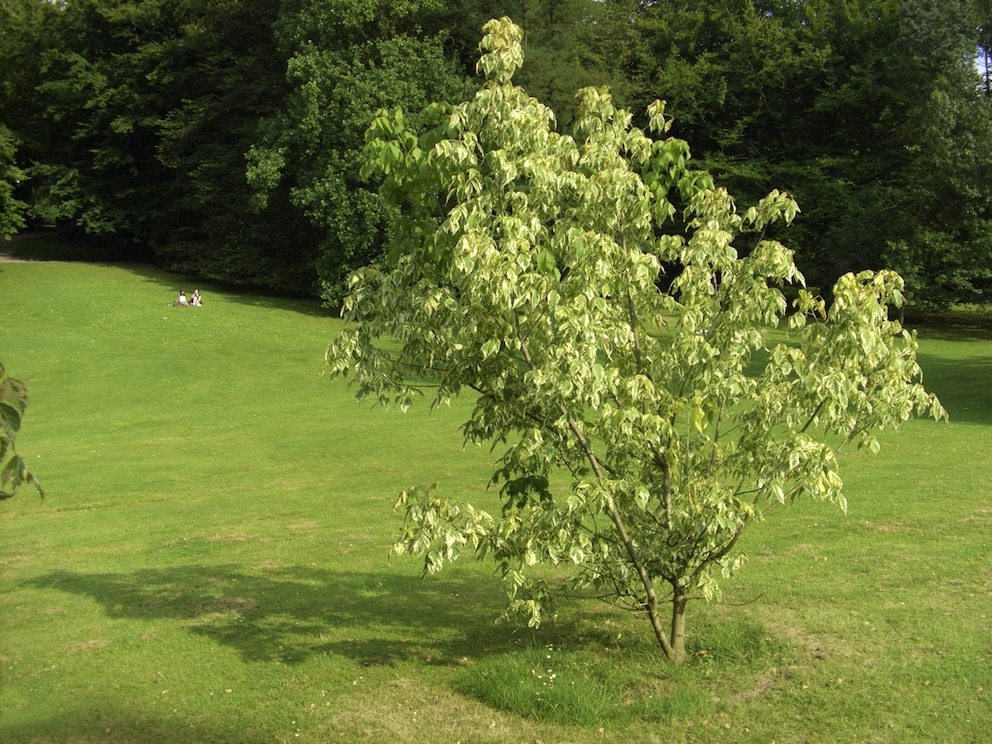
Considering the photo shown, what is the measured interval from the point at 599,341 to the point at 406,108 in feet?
128

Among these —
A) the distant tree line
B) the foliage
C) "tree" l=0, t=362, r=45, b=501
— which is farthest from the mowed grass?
the distant tree line

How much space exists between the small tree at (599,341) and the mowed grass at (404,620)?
42.8 inches

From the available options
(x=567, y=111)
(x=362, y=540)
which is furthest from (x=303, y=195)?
(x=362, y=540)

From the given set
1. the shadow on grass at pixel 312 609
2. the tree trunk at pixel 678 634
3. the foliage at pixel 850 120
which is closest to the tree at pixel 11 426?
the shadow on grass at pixel 312 609

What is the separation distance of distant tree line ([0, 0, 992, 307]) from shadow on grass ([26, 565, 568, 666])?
1306 inches

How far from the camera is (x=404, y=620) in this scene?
36.4 feet

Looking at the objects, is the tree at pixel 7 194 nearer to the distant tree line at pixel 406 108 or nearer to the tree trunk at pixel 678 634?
the distant tree line at pixel 406 108

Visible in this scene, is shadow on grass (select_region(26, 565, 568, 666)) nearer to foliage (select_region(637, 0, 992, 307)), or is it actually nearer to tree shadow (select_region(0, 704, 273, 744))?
tree shadow (select_region(0, 704, 273, 744))

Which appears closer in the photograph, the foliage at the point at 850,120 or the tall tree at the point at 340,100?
the foliage at the point at 850,120

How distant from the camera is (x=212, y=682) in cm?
926

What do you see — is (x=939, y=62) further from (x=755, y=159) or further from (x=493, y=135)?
(x=493, y=135)

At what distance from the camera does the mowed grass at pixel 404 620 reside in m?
8.17

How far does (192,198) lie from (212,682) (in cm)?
5128

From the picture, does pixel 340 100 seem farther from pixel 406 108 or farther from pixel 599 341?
pixel 599 341
